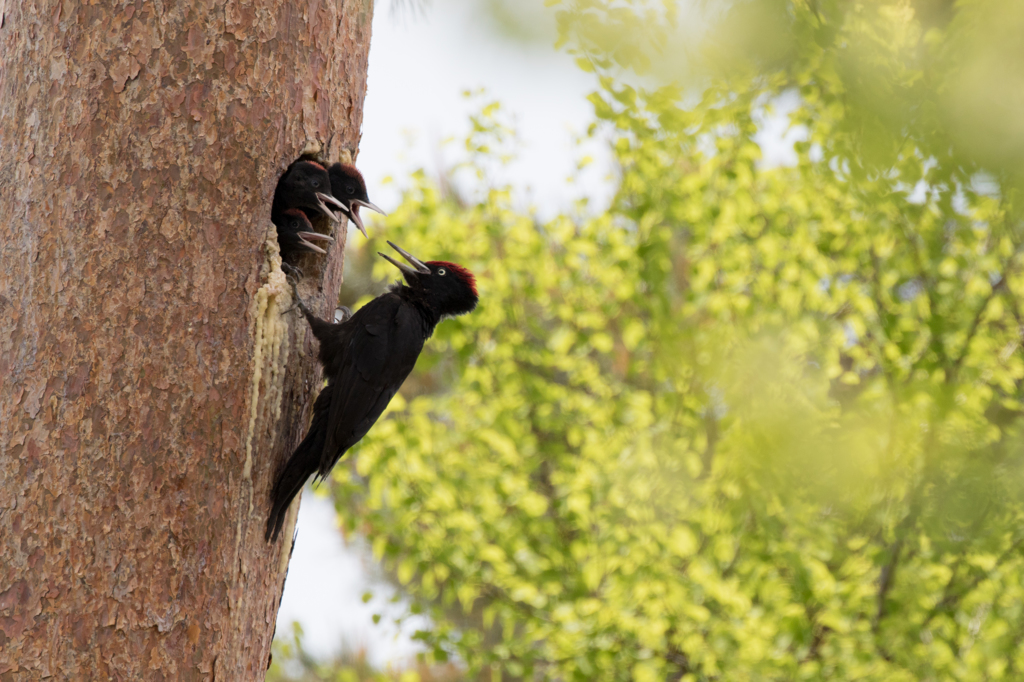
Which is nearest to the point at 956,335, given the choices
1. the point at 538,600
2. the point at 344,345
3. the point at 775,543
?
the point at 775,543

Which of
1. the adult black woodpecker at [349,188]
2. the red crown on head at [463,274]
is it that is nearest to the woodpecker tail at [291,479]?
the adult black woodpecker at [349,188]

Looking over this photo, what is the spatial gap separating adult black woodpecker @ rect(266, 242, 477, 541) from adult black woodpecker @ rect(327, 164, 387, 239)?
0.62 ft

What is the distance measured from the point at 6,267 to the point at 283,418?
67 centimetres

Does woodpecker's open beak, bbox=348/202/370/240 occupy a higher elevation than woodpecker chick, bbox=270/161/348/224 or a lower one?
higher

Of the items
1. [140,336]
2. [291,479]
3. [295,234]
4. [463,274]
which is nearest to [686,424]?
[463,274]

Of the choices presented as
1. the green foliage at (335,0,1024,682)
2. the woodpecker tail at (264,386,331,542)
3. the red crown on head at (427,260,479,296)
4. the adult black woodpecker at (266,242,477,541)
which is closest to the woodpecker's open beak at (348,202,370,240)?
the adult black woodpecker at (266,242,477,541)

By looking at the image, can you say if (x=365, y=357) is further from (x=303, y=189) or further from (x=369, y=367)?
(x=303, y=189)

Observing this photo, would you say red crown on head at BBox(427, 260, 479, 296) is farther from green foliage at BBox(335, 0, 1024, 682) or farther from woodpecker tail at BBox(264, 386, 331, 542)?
woodpecker tail at BBox(264, 386, 331, 542)

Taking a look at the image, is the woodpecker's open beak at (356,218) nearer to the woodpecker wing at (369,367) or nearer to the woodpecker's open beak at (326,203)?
the woodpecker's open beak at (326,203)

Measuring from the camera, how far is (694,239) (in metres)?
5.38

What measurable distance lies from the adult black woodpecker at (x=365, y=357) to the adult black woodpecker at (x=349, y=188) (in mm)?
189

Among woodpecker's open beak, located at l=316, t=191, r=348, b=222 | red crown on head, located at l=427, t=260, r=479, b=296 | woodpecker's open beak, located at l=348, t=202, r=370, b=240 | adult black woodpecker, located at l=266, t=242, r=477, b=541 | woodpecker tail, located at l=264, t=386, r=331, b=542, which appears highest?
red crown on head, located at l=427, t=260, r=479, b=296

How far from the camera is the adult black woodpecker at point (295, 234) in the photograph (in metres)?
2.18

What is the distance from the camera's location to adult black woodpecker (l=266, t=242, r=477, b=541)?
1940 mm
